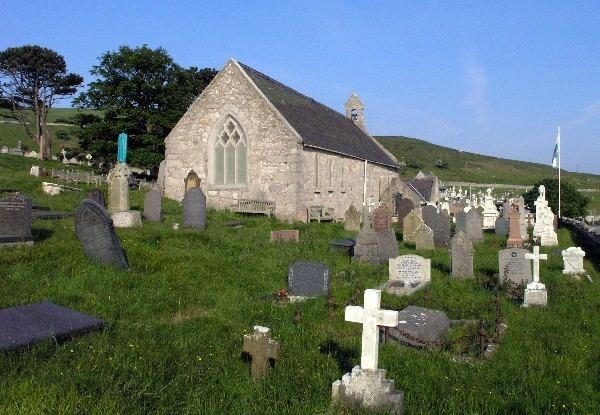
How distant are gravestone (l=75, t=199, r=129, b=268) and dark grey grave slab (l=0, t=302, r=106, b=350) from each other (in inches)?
143

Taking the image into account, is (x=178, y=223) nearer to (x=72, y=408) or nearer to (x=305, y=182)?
(x=305, y=182)

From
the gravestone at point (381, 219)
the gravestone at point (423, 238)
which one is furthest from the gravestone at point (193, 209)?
the gravestone at point (423, 238)

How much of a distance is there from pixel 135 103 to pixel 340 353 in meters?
38.8

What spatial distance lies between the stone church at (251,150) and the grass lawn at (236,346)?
1106cm

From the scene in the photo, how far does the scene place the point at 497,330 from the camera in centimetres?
796

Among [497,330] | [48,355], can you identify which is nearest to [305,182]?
[497,330]

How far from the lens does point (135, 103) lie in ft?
139

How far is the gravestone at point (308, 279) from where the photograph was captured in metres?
10.7

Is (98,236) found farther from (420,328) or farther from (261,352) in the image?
(420,328)

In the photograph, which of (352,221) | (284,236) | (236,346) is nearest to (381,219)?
(284,236)

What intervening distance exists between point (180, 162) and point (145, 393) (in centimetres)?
2246

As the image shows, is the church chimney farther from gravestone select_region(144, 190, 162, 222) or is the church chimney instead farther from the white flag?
gravestone select_region(144, 190, 162, 222)

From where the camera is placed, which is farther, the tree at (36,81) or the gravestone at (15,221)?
the tree at (36,81)

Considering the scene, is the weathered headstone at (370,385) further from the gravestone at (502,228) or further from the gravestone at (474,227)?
the gravestone at (502,228)
